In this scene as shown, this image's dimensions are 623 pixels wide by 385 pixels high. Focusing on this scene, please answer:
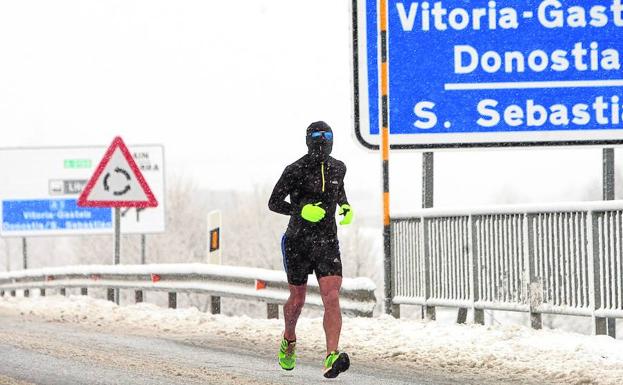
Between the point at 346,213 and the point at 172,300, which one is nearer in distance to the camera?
the point at 346,213

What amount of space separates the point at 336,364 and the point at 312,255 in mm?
805

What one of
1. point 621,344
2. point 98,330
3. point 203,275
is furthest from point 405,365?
point 203,275

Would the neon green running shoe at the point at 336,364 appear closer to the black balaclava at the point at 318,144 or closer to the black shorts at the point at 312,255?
the black shorts at the point at 312,255

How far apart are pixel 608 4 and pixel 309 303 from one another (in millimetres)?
5620

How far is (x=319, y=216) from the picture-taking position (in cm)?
886

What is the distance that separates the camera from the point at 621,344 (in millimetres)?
11000

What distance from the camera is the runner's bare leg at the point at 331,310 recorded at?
352 inches

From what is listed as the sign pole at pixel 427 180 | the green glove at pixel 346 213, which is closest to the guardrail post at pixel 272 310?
the sign pole at pixel 427 180

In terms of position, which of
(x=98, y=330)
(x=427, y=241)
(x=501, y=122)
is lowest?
(x=98, y=330)

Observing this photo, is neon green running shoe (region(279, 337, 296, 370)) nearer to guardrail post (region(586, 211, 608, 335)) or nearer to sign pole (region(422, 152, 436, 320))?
guardrail post (region(586, 211, 608, 335))

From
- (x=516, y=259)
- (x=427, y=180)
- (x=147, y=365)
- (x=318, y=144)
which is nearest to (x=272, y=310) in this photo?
(x=427, y=180)

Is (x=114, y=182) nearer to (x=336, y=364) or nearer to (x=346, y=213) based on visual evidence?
(x=346, y=213)

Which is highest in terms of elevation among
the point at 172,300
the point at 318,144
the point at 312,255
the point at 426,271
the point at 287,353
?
the point at 318,144

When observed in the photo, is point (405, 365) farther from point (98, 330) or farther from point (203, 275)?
point (203, 275)
